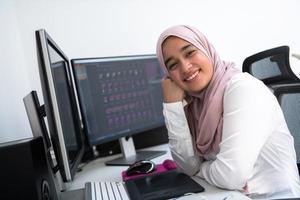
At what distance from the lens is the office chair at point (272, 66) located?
1.14 metres

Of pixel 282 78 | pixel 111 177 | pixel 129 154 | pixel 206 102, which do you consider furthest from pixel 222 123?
pixel 129 154

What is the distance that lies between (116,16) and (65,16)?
0.96 ft

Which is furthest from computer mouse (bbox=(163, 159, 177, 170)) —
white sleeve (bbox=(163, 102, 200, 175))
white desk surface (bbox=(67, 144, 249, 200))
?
white desk surface (bbox=(67, 144, 249, 200))

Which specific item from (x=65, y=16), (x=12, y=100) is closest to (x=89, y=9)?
(x=65, y=16)

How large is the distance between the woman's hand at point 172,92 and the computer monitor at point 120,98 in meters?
0.25

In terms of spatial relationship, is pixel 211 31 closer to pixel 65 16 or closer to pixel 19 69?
pixel 65 16

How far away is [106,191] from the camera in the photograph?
0.87 meters

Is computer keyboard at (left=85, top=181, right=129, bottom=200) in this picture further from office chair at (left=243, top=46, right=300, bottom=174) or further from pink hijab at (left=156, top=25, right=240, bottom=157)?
office chair at (left=243, top=46, right=300, bottom=174)

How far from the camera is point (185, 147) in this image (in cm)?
112

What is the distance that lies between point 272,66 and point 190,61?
0.38 metres

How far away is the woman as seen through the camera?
0.89 metres

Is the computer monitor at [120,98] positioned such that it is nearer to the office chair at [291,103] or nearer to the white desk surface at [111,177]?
the white desk surface at [111,177]

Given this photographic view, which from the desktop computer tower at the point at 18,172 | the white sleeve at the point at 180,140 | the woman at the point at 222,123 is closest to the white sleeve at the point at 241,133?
the woman at the point at 222,123

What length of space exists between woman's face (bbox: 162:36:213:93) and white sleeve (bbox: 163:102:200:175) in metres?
0.11
